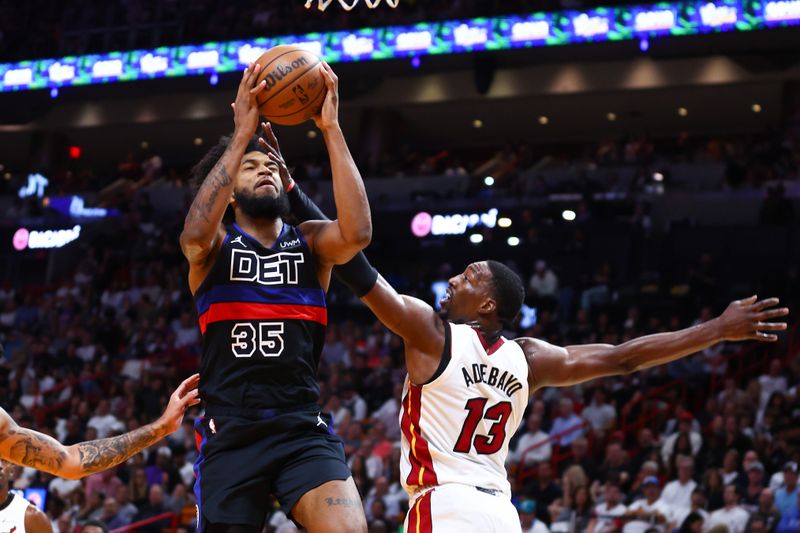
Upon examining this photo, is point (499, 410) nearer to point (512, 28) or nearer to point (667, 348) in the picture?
point (667, 348)

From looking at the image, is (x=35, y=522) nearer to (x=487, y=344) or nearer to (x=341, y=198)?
(x=487, y=344)

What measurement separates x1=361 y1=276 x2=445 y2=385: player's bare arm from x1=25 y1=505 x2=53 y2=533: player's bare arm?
3.03 metres

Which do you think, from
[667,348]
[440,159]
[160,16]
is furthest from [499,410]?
[160,16]

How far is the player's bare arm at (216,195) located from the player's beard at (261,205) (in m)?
0.17

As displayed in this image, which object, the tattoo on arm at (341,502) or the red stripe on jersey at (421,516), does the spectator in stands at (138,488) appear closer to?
the red stripe on jersey at (421,516)

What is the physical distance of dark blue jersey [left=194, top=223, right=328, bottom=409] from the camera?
4.94m

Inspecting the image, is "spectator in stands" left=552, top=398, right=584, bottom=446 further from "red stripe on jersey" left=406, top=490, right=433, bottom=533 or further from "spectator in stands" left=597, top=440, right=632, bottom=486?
"red stripe on jersey" left=406, top=490, right=433, bottom=533

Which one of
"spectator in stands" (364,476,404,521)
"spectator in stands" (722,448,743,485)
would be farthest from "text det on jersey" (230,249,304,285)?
"spectator in stands" (364,476,404,521)

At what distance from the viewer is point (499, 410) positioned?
5422mm

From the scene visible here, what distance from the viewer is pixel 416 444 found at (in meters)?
5.38

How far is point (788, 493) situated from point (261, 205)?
8019mm

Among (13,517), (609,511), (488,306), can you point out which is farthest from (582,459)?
(488,306)

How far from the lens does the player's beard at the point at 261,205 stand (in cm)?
522

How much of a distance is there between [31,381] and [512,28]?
433 inches
